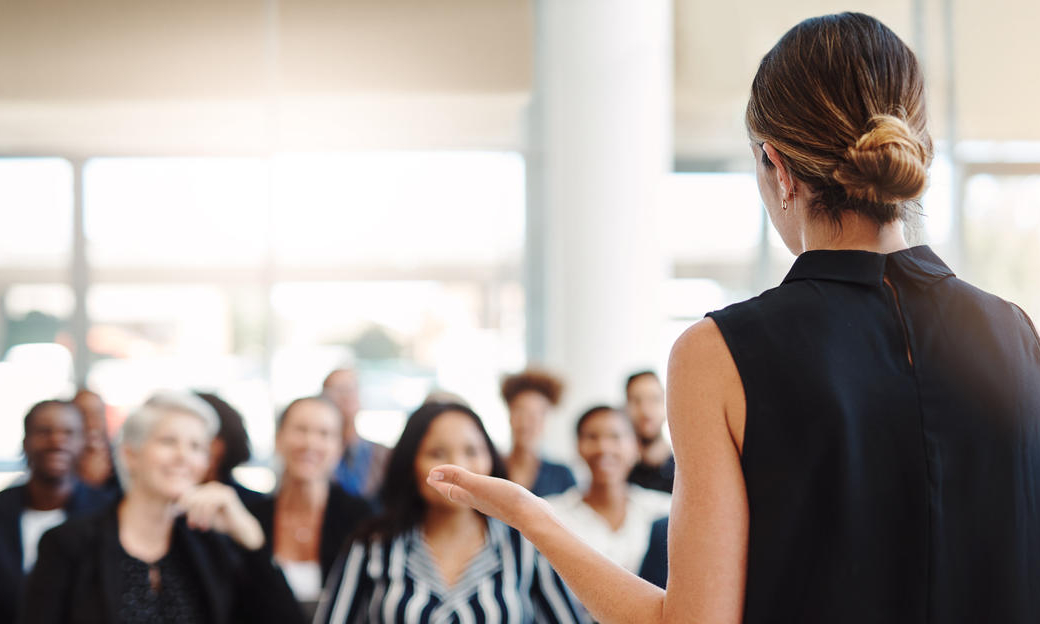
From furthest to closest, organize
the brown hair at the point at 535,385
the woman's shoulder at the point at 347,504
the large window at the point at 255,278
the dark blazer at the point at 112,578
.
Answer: the large window at the point at 255,278, the brown hair at the point at 535,385, the woman's shoulder at the point at 347,504, the dark blazer at the point at 112,578

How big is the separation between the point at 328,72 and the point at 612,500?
435 centimetres

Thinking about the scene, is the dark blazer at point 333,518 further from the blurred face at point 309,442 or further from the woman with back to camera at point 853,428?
the woman with back to camera at point 853,428

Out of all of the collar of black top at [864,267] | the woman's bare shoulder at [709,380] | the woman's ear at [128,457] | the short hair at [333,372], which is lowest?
the woman's ear at [128,457]

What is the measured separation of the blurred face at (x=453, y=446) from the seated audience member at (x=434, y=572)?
0.06 metres

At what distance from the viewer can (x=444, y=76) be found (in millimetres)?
7191

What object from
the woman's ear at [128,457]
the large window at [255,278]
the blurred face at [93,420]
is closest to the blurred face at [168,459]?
the woman's ear at [128,457]

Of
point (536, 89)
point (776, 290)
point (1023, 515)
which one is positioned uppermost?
point (536, 89)

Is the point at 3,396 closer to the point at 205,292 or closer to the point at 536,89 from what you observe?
the point at 205,292

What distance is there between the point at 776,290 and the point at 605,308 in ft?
18.4

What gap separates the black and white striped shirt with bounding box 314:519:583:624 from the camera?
8.63 feet

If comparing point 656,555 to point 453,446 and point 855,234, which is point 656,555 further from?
point 855,234

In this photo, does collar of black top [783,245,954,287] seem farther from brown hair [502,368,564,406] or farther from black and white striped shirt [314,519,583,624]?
brown hair [502,368,564,406]

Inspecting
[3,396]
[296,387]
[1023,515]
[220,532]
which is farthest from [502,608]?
[3,396]

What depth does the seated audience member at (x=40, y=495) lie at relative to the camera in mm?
3633
